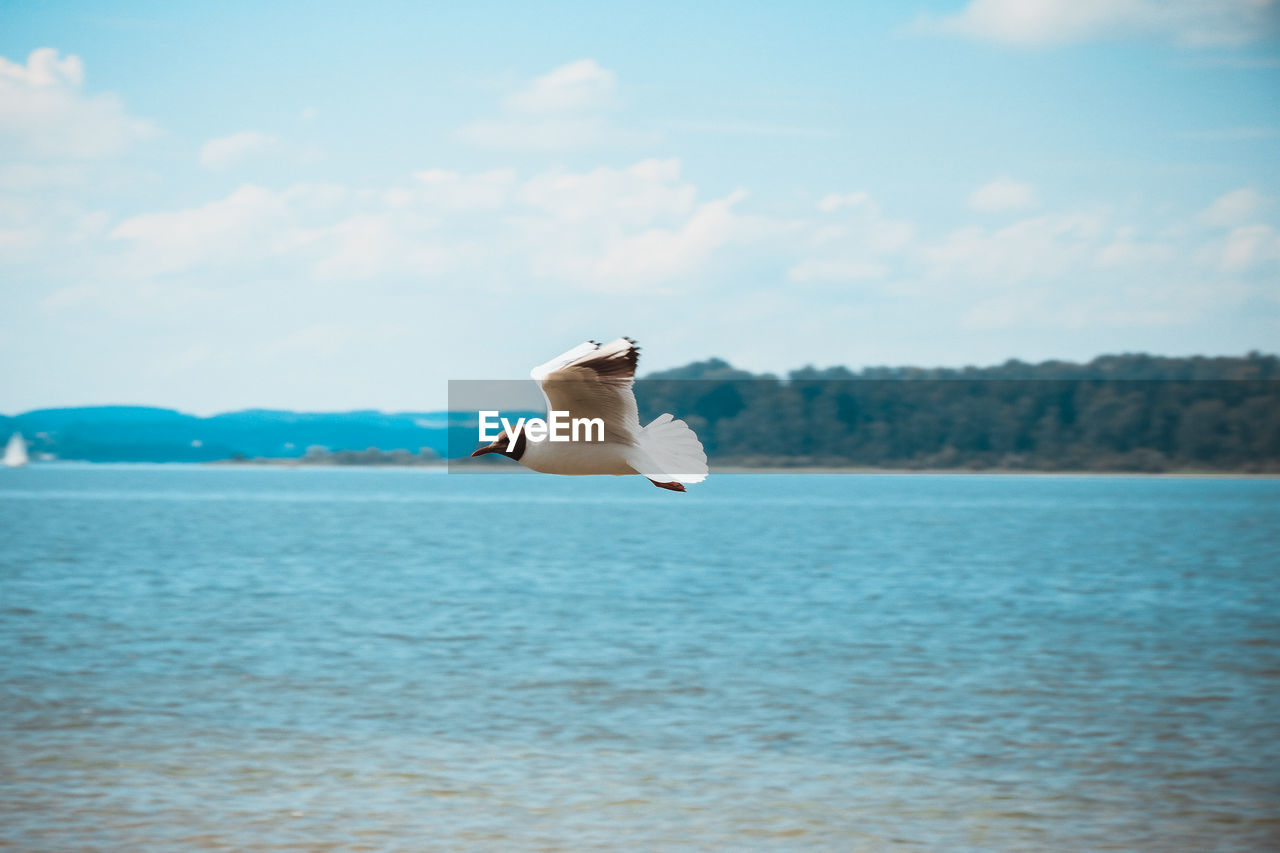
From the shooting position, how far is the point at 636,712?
122 feet

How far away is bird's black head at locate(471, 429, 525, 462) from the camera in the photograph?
2.22 meters

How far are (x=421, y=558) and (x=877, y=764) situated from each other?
94365 mm

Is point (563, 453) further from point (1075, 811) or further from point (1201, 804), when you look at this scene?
point (1201, 804)

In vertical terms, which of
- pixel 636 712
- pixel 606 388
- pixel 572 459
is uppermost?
pixel 606 388

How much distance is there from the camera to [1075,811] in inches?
1021

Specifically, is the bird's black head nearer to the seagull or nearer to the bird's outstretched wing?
the seagull

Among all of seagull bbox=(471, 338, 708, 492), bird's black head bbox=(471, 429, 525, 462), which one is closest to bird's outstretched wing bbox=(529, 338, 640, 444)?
seagull bbox=(471, 338, 708, 492)

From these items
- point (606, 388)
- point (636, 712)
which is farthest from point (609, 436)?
point (636, 712)

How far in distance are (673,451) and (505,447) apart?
1.14 ft

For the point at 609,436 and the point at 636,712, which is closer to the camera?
the point at 609,436

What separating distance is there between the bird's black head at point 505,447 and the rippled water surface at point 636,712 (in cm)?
16

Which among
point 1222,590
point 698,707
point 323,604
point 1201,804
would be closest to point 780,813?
point 1201,804

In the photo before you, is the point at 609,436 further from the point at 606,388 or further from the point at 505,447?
the point at 505,447

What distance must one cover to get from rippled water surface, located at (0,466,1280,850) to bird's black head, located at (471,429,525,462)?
0.16 metres
